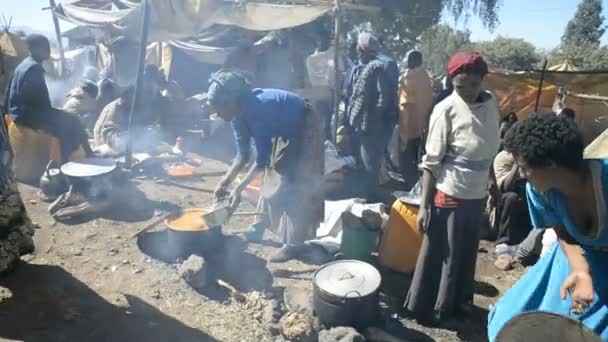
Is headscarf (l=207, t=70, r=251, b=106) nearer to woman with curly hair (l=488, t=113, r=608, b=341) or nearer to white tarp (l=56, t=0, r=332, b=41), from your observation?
woman with curly hair (l=488, t=113, r=608, b=341)

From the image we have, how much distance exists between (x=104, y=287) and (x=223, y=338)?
4.90ft

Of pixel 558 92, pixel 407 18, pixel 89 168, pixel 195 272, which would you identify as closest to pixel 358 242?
pixel 195 272

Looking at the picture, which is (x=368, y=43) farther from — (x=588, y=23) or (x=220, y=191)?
(x=588, y=23)

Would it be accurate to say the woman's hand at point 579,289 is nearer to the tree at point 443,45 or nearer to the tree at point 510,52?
the tree at point 443,45

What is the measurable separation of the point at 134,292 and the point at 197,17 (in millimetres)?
5278

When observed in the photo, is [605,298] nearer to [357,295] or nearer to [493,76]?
[357,295]

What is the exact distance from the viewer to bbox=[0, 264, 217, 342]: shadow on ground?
3553 millimetres

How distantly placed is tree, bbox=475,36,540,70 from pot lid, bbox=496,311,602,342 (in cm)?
3815

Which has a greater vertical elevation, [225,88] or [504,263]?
[225,88]

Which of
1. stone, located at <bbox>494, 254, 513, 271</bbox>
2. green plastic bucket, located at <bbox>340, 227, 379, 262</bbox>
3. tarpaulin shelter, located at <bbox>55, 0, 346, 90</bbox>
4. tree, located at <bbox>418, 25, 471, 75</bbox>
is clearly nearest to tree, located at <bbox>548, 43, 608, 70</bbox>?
tree, located at <bbox>418, 25, 471, 75</bbox>

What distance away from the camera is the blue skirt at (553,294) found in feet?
7.00

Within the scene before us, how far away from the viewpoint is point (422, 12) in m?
25.0

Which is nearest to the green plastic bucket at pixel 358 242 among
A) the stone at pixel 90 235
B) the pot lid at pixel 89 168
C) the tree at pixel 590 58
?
the stone at pixel 90 235

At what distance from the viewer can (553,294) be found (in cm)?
233
